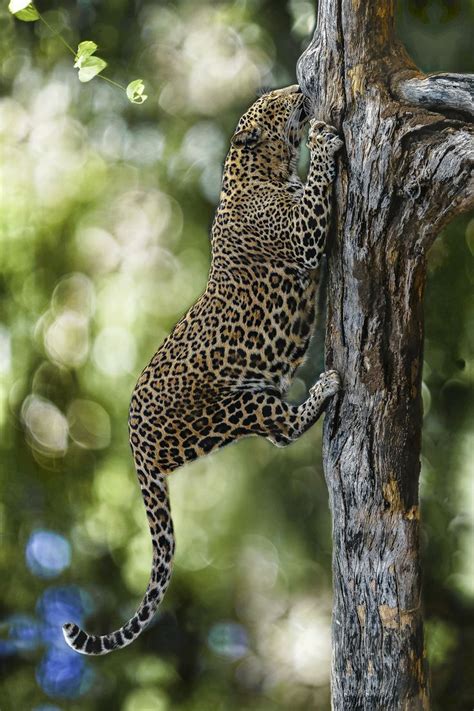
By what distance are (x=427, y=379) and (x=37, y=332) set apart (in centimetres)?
147

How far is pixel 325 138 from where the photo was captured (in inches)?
Result: 77.7

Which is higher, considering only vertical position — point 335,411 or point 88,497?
point 335,411

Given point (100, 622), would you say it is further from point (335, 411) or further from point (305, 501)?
point (335, 411)

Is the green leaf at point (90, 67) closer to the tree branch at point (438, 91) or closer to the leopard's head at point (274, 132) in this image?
the leopard's head at point (274, 132)

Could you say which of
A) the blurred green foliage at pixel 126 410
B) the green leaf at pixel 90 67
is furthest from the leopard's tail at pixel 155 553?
the blurred green foliage at pixel 126 410

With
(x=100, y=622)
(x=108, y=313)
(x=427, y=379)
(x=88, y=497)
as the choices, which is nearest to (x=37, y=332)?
(x=108, y=313)

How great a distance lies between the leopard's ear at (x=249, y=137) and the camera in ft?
7.29

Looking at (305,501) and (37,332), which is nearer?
(305,501)

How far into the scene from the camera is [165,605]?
337cm

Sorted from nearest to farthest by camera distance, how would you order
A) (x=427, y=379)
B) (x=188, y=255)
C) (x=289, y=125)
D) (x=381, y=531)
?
(x=381, y=531) < (x=289, y=125) < (x=427, y=379) < (x=188, y=255)

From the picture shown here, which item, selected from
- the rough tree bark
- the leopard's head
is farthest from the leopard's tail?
the leopard's head

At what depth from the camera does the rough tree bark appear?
1.92 metres

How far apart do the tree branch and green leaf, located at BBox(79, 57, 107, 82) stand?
0.74m

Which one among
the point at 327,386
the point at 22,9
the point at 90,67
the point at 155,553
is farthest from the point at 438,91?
the point at 155,553
